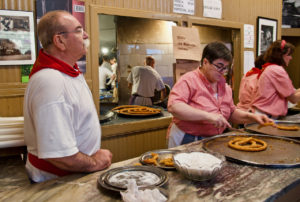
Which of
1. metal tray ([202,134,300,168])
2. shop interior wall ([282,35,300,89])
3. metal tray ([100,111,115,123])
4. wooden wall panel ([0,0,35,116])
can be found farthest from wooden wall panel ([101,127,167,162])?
shop interior wall ([282,35,300,89])

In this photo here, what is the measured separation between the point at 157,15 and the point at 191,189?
7.24 ft

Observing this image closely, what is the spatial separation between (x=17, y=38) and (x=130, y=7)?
45.0 inches

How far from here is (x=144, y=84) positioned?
424 centimetres

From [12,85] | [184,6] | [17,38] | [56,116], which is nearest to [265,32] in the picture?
[184,6]

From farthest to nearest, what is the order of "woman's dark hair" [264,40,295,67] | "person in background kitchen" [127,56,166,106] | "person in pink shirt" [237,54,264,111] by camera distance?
"person in background kitchen" [127,56,166,106] → "person in pink shirt" [237,54,264,111] → "woman's dark hair" [264,40,295,67]

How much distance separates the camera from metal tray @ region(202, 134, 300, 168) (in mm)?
1488

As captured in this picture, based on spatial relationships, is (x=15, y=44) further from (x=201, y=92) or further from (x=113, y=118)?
(x=201, y=92)

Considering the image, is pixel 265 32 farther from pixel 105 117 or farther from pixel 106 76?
pixel 105 117

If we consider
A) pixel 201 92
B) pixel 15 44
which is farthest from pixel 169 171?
pixel 15 44

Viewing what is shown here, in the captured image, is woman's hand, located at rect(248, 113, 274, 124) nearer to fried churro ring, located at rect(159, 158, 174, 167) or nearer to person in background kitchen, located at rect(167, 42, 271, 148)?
person in background kitchen, located at rect(167, 42, 271, 148)

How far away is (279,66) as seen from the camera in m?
3.17

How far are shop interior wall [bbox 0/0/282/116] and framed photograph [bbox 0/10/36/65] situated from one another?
55mm

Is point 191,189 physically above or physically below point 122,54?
below

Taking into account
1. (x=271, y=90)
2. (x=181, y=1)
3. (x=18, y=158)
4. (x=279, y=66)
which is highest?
(x=181, y=1)
